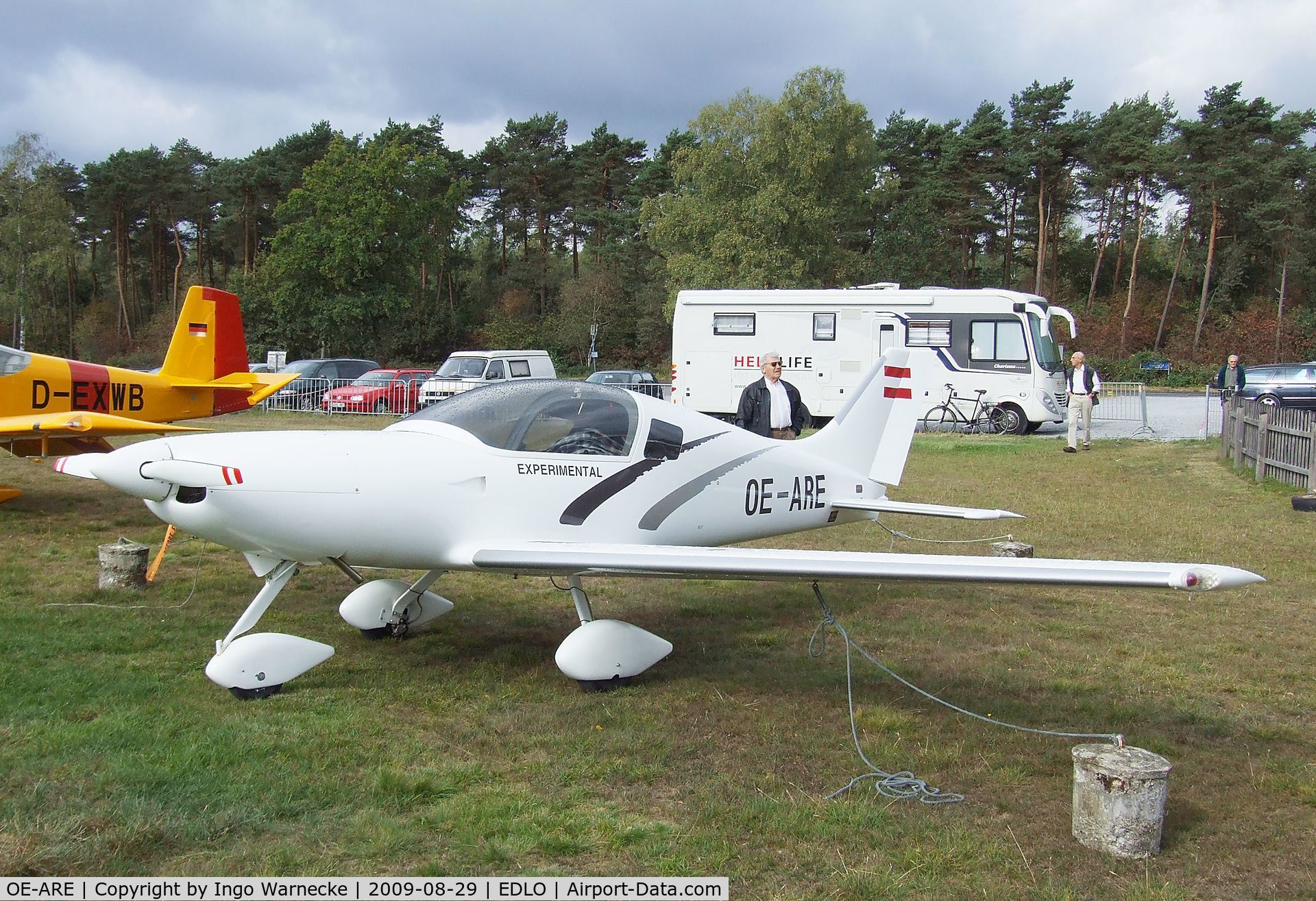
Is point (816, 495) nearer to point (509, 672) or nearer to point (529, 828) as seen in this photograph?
point (509, 672)

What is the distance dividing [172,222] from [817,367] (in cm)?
5340

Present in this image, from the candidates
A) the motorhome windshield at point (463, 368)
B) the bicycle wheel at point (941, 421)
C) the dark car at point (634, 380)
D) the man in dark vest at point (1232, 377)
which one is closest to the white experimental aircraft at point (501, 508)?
the bicycle wheel at point (941, 421)

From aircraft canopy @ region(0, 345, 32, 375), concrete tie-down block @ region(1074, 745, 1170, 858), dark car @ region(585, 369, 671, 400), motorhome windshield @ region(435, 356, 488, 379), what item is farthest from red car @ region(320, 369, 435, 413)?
concrete tie-down block @ region(1074, 745, 1170, 858)

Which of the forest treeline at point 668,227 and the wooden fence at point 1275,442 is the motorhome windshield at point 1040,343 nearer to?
the wooden fence at point 1275,442

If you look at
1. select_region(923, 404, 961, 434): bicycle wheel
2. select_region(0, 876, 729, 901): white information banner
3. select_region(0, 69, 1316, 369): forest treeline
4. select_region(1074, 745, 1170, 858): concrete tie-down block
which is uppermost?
select_region(0, 69, 1316, 369): forest treeline

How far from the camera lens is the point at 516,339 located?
56.8 meters

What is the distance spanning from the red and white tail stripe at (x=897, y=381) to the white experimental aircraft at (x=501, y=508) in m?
1.59

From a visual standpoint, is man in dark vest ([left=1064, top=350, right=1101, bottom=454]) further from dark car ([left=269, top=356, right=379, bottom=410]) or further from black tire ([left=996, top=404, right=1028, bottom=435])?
dark car ([left=269, top=356, right=379, bottom=410])

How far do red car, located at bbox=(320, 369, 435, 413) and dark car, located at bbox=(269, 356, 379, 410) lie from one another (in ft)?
1.25

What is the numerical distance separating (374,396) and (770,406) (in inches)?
821

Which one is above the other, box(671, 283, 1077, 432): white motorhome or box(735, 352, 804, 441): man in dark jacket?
box(671, 283, 1077, 432): white motorhome

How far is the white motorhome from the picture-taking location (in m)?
22.1

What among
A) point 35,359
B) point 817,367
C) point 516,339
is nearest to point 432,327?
point 516,339

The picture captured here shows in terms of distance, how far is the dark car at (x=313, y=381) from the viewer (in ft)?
92.5
